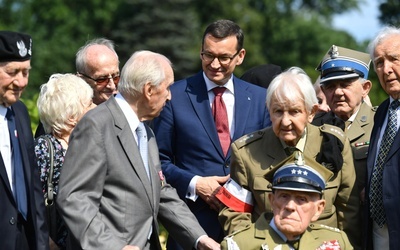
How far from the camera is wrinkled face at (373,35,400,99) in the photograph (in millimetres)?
6664

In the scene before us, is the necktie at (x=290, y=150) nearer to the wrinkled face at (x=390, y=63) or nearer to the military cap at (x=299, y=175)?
the military cap at (x=299, y=175)

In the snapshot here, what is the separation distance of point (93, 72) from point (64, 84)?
2.80 ft

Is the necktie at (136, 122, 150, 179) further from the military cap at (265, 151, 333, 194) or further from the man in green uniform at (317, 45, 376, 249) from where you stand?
the man in green uniform at (317, 45, 376, 249)

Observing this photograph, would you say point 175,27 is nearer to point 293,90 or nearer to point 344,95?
point 344,95

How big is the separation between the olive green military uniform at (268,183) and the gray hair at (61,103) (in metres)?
1.26

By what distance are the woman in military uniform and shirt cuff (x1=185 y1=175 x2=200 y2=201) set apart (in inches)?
19.2

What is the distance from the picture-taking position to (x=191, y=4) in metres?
51.3

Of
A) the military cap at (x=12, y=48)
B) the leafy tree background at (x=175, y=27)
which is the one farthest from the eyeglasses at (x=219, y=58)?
the leafy tree background at (x=175, y=27)

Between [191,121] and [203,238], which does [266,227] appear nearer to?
[203,238]

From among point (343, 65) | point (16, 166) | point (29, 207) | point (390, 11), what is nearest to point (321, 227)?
point (343, 65)

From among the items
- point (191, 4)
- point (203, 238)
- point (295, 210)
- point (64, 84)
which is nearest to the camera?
point (295, 210)

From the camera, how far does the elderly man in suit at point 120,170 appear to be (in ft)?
20.2

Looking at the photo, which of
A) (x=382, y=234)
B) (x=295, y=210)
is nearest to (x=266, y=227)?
(x=295, y=210)

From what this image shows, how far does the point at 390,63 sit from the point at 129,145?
6.10ft
